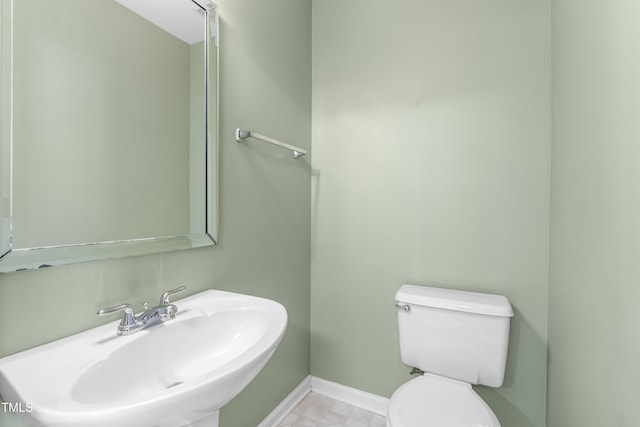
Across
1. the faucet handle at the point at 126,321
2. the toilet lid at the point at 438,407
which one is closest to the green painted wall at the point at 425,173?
the toilet lid at the point at 438,407

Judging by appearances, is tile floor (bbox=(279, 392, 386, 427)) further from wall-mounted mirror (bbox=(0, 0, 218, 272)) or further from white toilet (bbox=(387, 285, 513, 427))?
wall-mounted mirror (bbox=(0, 0, 218, 272))

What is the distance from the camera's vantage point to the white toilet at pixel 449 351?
1.05 metres

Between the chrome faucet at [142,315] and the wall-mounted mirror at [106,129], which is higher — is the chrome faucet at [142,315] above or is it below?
below

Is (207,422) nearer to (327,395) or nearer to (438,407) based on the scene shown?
(438,407)

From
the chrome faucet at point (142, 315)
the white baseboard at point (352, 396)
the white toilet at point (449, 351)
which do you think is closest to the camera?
the chrome faucet at point (142, 315)

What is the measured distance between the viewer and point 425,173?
1.51 metres

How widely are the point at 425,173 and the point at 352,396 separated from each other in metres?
1.35

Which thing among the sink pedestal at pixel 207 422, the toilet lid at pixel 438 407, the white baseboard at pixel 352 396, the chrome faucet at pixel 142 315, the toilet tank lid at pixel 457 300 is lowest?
the white baseboard at pixel 352 396

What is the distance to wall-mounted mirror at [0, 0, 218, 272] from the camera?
26.4 inches

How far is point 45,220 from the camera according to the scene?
712mm

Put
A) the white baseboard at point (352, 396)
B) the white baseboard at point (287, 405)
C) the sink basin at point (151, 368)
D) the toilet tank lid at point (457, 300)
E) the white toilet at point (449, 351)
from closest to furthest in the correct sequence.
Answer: the sink basin at point (151, 368) → the white toilet at point (449, 351) → the toilet tank lid at point (457, 300) → the white baseboard at point (287, 405) → the white baseboard at point (352, 396)

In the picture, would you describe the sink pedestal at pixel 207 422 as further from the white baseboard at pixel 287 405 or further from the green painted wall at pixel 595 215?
the green painted wall at pixel 595 215

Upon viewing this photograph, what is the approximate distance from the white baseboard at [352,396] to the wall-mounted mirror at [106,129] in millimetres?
1230

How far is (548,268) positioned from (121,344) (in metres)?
1.64
